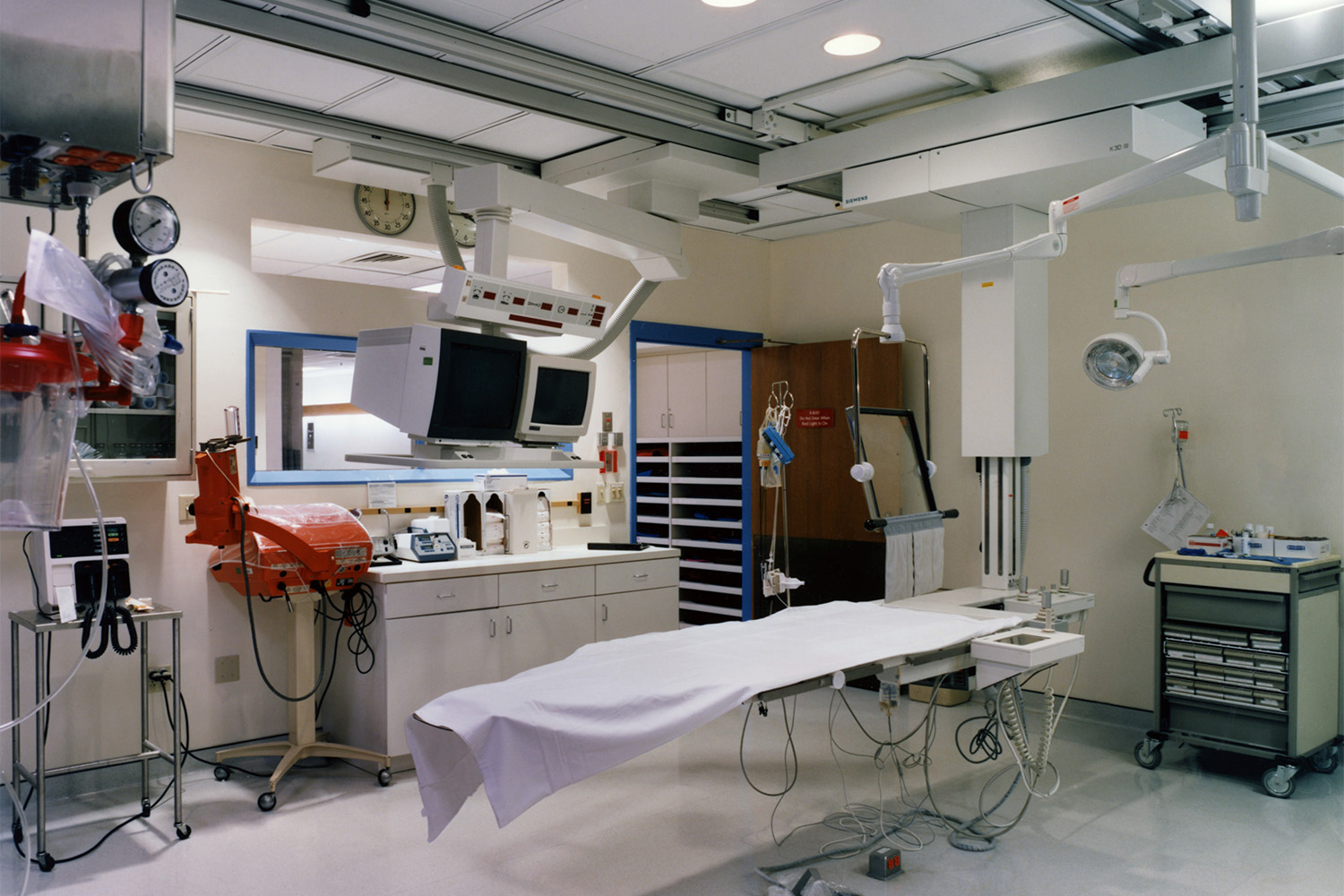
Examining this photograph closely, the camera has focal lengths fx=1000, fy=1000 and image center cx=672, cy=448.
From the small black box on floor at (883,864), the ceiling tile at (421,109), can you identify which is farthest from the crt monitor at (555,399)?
the small black box on floor at (883,864)

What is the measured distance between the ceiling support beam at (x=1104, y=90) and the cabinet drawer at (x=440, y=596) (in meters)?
2.45

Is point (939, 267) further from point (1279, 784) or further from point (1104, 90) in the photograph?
point (1279, 784)

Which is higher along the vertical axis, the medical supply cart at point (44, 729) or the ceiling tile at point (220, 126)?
the ceiling tile at point (220, 126)

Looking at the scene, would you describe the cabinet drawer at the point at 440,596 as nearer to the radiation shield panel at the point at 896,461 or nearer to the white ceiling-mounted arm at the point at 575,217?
the white ceiling-mounted arm at the point at 575,217

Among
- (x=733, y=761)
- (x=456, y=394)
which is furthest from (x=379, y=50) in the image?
(x=733, y=761)

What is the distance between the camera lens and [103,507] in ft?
13.7

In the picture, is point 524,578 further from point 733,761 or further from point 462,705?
point 462,705

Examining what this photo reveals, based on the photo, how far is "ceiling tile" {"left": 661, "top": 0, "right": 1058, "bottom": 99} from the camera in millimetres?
3311

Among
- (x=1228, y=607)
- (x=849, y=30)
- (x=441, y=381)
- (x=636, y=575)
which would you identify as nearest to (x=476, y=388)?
(x=441, y=381)

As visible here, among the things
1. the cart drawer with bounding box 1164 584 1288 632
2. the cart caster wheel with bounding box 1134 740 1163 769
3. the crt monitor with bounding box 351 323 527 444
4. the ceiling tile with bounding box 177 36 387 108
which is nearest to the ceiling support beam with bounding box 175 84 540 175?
the ceiling tile with bounding box 177 36 387 108

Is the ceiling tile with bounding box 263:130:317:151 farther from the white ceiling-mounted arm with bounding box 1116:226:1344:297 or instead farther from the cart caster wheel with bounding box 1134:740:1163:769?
the cart caster wheel with bounding box 1134:740:1163:769

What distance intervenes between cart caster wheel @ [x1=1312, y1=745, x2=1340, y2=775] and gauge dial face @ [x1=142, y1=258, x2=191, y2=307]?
187 inches

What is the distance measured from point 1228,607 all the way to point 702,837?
8.24ft

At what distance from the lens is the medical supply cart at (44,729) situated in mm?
3424
